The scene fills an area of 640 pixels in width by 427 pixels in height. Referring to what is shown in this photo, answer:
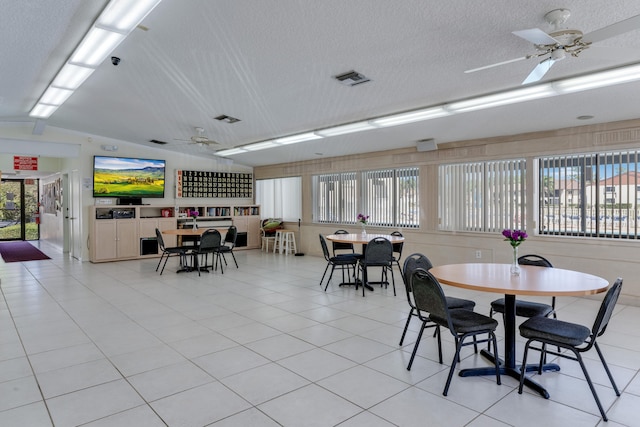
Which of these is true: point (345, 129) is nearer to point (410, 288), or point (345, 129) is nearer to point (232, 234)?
point (232, 234)

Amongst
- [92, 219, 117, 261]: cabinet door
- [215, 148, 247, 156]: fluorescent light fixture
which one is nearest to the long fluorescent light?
[92, 219, 117, 261]: cabinet door

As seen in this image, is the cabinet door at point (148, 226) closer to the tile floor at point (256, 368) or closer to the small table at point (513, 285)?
the tile floor at point (256, 368)

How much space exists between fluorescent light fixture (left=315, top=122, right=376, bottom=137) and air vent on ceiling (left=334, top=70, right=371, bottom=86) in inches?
67.2

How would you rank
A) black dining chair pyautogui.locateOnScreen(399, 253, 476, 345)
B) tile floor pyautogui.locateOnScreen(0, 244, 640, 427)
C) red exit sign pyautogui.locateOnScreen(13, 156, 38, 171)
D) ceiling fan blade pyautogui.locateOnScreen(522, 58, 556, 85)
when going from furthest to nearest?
red exit sign pyautogui.locateOnScreen(13, 156, 38, 171)
black dining chair pyautogui.locateOnScreen(399, 253, 476, 345)
ceiling fan blade pyautogui.locateOnScreen(522, 58, 556, 85)
tile floor pyautogui.locateOnScreen(0, 244, 640, 427)

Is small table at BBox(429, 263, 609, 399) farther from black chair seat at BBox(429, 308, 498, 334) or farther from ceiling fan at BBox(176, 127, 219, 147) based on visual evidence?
ceiling fan at BBox(176, 127, 219, 147)

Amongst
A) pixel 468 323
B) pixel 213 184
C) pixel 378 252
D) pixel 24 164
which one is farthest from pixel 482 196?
pixel 24 164

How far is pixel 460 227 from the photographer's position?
6848 millimetres

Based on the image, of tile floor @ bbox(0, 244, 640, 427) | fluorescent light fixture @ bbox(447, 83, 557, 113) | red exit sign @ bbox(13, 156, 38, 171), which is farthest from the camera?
red exit sign @ bbox(13, 156, 38, 171)

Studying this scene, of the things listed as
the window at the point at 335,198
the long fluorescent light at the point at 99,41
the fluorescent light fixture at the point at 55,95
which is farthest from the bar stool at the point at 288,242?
the long fluorescent light at the point at 99,41

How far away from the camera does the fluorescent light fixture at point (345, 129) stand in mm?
6192

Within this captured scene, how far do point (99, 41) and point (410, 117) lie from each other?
12.8 feet

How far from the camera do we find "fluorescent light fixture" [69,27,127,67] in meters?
3.52

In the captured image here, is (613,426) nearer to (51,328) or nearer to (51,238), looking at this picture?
(51,328)

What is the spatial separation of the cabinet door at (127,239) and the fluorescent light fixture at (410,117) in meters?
6.17
